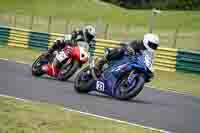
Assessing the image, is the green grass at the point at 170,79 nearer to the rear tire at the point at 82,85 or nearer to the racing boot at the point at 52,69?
the racing boot at the point at 52,69

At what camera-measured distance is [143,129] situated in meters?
9.48

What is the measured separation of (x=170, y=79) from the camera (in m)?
20.8

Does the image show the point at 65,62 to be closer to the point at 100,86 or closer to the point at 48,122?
the point at 100,86

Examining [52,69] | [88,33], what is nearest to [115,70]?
[88,33]

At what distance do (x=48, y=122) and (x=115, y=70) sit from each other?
4.46 m

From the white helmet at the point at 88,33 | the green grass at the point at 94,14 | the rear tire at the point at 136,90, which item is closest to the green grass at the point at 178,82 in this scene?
the white helmet at the point at 88,33

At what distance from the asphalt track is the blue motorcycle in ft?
0.70

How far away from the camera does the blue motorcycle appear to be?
12820 mm

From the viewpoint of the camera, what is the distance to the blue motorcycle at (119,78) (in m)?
12.8

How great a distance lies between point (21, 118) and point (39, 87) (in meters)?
4.91

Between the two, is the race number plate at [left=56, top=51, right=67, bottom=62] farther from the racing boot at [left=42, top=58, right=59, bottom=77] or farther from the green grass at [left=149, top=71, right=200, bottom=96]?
the green grass at [left=149, top=71, right=200, bottom=96]

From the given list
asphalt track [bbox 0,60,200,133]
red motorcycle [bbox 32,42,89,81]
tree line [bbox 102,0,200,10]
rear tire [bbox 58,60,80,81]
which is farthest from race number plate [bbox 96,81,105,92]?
tree line [bbox 102,0,200,10]

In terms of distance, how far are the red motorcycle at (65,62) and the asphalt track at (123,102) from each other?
1.01 feet

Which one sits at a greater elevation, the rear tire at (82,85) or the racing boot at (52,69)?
the racing boot at (52,69)
